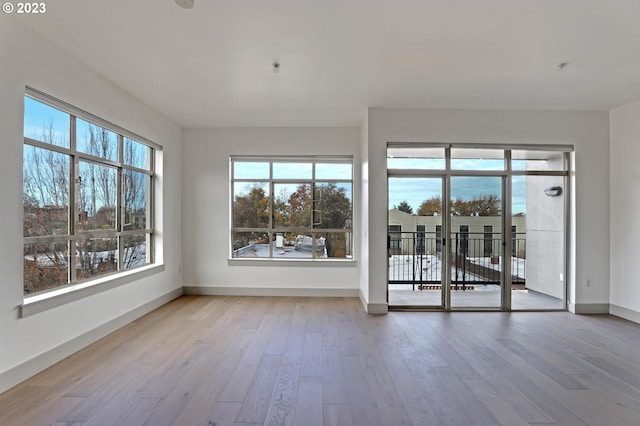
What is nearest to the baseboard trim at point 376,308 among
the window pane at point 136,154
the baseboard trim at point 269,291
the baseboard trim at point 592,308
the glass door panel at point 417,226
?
the glass door panel at point 417,226

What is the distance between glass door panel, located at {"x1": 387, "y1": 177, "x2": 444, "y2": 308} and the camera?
4.65 m

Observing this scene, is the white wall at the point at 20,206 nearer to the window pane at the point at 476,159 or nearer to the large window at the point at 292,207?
the large window at the point at 292,207

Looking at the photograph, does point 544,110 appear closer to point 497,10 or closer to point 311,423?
point 497,10

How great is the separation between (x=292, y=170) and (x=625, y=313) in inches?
210

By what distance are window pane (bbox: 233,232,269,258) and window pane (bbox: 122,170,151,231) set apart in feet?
4.77

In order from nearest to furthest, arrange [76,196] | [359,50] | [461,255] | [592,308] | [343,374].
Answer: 1. [343,374]
2. [359,50]
3. [76,196]
4. [592,308]
5. [461,255]

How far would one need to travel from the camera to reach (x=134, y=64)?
323 centimetres

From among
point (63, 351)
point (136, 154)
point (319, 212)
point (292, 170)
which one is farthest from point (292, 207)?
point (63, 351)

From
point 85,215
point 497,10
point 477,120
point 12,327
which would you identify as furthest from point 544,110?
point 12,327

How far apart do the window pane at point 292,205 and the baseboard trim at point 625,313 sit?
15.4ft

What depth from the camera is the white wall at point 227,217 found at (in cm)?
538

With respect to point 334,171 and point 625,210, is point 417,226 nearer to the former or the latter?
point 334,171

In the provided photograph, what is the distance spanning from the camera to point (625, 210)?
434cm

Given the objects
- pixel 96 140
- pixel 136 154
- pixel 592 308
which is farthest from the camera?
pixel 592 308
